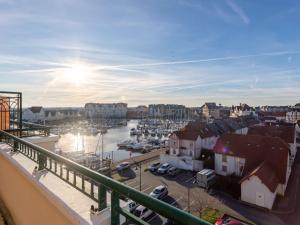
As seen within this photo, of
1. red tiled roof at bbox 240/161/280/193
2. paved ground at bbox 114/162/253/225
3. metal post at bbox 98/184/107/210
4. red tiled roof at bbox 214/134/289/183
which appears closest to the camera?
metal post at bbox 98/184/107/210

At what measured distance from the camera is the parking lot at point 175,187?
639 inches

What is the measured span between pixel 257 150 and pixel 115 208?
2143 cm

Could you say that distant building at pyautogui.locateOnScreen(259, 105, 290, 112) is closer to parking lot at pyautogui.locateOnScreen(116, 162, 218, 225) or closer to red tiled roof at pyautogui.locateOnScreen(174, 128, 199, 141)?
red tiled roof at pyautogui.locateOnScreen(174, 128, 199, 141)

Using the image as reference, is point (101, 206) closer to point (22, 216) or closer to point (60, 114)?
point (22, 216)

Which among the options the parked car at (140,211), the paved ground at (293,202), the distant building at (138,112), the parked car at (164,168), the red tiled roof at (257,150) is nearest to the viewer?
the parked car at (140,211)

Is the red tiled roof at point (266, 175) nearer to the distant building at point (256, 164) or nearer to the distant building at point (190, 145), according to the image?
the distant building at point (256, 164)

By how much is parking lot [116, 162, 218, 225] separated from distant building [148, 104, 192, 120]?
69.4m

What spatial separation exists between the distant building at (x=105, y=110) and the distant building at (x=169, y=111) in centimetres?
1275

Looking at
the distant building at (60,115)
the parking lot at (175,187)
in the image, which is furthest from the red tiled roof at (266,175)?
the distant building at (60,115)

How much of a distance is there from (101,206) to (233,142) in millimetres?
22606

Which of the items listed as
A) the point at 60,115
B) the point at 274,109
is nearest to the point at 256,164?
the point at 60,115

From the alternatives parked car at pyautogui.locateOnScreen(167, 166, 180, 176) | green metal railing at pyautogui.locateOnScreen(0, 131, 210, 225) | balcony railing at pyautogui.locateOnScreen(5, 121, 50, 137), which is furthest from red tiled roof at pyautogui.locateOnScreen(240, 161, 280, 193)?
green metal railing at pyautogui.locateOnScreen(0, 131, 210, 225)

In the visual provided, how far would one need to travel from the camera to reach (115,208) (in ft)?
5.86

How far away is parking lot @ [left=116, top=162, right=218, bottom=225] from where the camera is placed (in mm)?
16234
